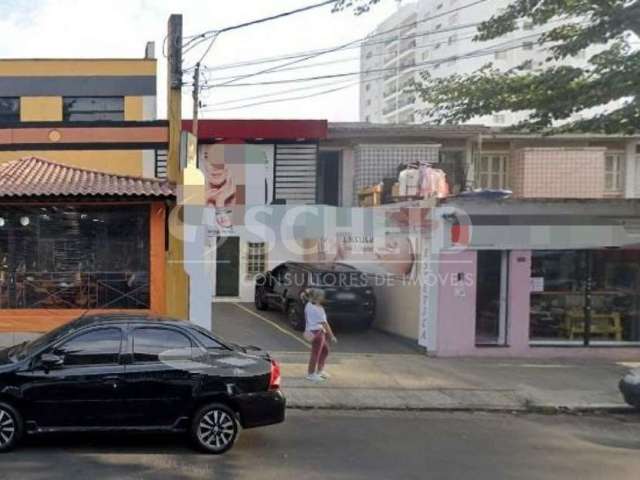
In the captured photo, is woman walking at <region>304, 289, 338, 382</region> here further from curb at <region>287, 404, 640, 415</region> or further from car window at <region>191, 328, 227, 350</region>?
car window at <region>191, 328, 227, 350</region>

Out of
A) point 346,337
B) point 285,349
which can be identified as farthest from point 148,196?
point 346,337

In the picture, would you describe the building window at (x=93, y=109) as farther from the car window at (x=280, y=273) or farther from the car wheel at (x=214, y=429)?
the car wheel at (x=214, y=429)

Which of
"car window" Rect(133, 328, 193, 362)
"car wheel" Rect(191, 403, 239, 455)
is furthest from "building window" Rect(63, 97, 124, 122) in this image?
"car wheel" Rect(191, 403, 239, 455)

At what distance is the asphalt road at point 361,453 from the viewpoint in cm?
596

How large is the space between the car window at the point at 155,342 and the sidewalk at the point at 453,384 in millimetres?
2579

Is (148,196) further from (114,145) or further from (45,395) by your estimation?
(45,395)

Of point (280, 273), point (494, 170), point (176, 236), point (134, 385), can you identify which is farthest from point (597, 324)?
point (134, 385)

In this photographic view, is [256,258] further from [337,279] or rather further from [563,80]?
[563,80]

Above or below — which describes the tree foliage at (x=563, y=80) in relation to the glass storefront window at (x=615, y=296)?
above

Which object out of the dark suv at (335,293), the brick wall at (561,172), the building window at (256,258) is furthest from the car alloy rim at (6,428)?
the brick wall at (561,172)

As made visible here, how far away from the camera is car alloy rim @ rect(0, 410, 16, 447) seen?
6.24 m

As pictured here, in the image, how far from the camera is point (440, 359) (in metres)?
11.9

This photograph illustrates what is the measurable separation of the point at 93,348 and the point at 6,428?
3.72ft

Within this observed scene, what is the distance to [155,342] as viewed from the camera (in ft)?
21.9
